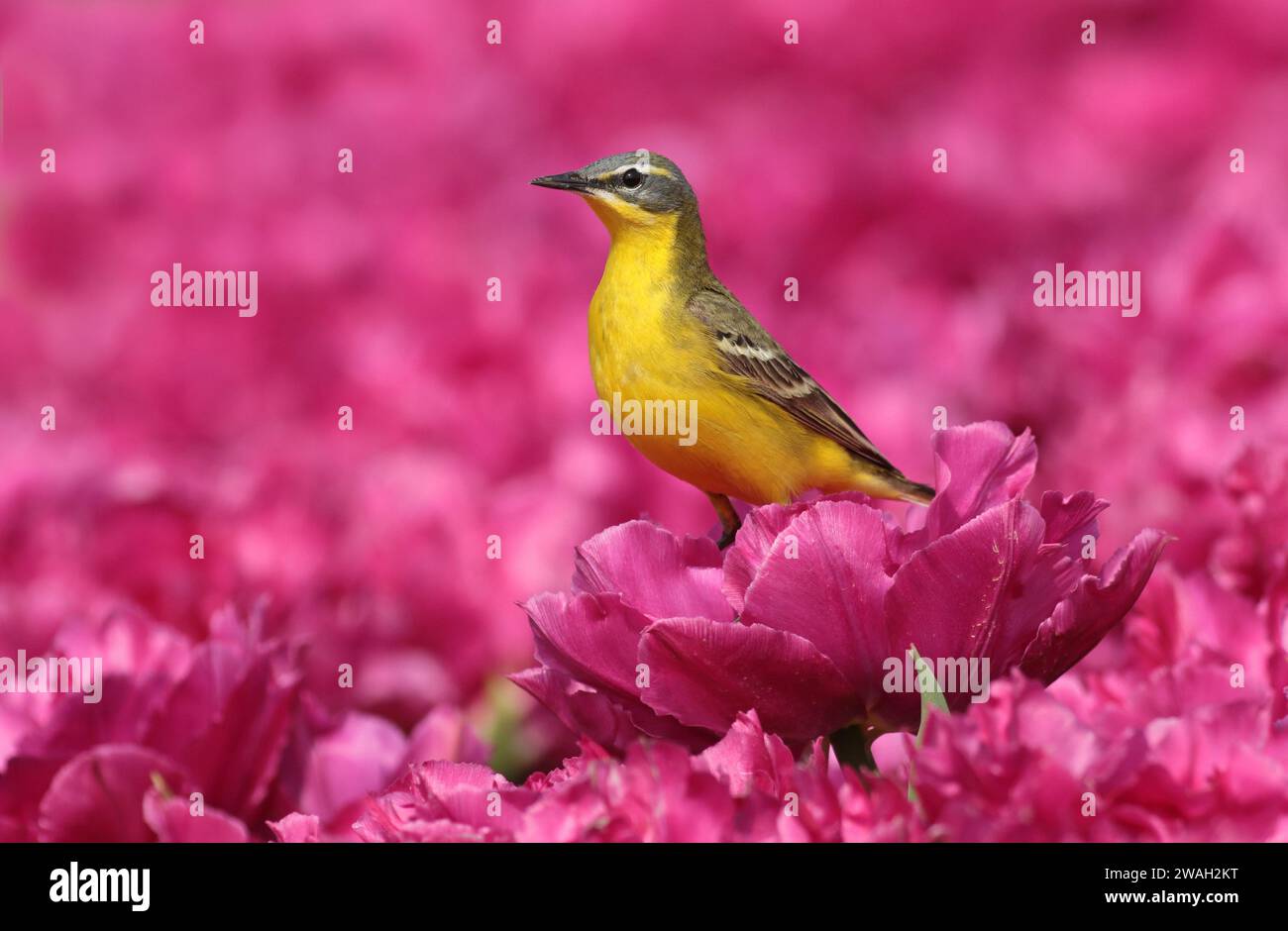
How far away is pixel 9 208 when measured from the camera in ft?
9.54

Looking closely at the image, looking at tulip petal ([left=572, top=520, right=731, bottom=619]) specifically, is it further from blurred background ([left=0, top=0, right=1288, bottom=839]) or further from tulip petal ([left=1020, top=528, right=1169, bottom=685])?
blurred background ([left=0, top=0, right=1288, bottom=839])

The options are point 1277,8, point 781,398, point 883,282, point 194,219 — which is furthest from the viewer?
point 1277,8

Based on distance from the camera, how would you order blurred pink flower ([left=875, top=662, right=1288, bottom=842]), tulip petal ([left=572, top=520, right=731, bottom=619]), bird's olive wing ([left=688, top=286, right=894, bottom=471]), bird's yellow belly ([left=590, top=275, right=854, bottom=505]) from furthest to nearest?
1. bird's olive wing ([left=688, top=286, right=894, bottom=471])
2. bird's yellow belly ([left=590, top=275, right=854, bottom=505])
3. tulip petal ([left=572, top=520, right=731, bottom=619])
4. blurred pink flower ([left=875, top=662, right=1288, bottom=842])

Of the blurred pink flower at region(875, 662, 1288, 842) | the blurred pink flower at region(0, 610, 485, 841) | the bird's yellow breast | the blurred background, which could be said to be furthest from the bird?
the blurred pink flower at region(875, 662, 1288, 842)

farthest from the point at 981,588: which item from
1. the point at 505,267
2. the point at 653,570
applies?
the point at 505,267

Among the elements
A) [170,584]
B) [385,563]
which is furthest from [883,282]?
[170,584]

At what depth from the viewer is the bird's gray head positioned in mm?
1413

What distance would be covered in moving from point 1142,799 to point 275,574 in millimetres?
914

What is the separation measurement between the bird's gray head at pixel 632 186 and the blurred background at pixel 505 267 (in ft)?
0.90

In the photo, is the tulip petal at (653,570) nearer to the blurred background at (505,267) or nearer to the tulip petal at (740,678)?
the tulip petal at (740,678)

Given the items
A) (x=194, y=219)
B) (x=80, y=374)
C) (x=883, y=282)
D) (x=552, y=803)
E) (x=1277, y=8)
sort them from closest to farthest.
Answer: (x=552, y=803), (x=883, y=282), (x=80, y=374), (x=194, y=219), (x=1277, y=8)

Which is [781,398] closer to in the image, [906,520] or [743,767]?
[906,520]

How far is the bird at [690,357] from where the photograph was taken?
139 cm

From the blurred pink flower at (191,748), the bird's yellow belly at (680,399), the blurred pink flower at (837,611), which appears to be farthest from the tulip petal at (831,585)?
the bird's yellow belly at (680,399)
